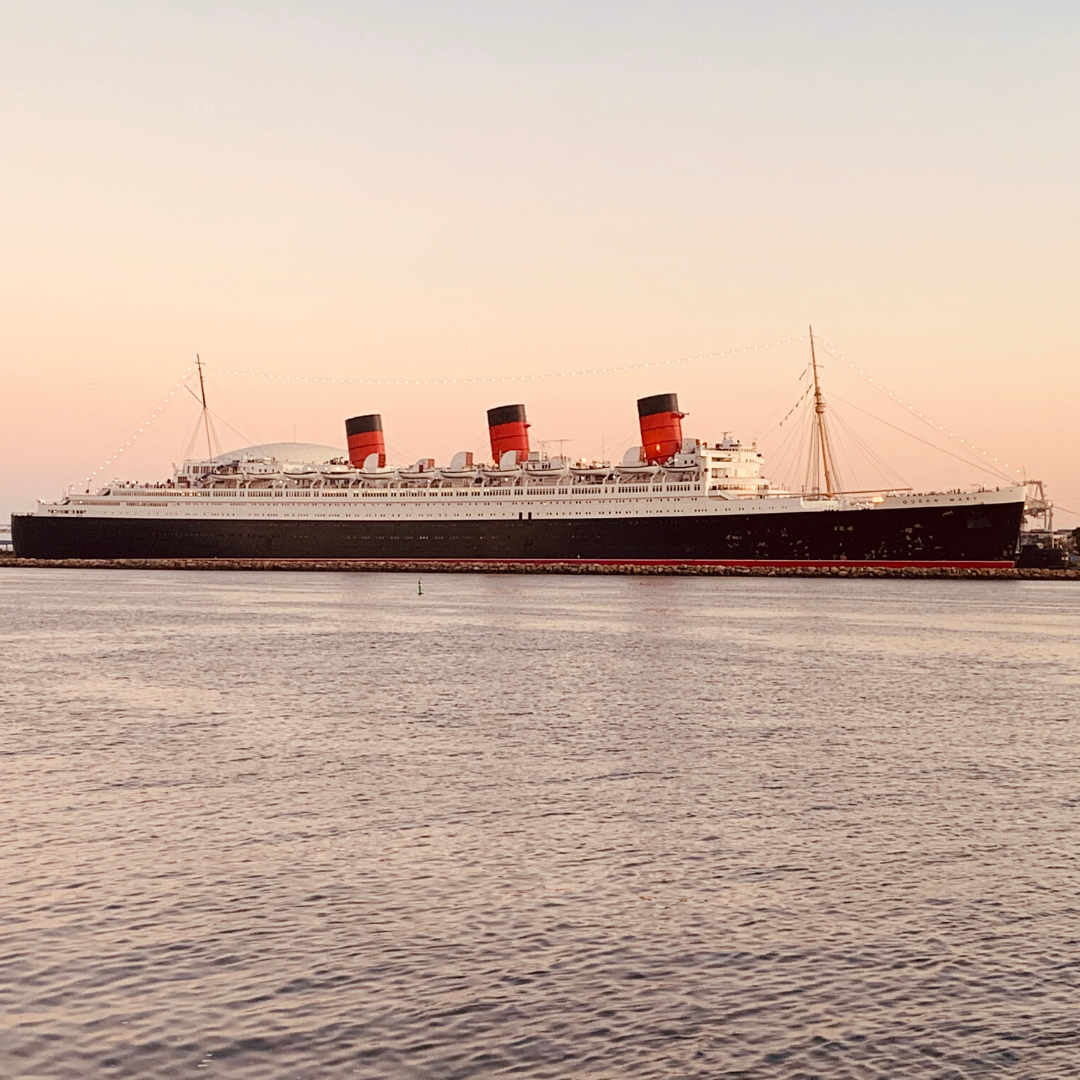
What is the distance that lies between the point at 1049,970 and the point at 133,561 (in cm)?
10384

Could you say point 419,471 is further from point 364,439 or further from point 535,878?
point 535,878

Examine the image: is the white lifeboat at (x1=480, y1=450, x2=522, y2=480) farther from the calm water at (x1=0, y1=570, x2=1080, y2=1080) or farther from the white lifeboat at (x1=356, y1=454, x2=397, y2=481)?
the calm water at (x1=0, y1=570, x2=1080, y2=1080)

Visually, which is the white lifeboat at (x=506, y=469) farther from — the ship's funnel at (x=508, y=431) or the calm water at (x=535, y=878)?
the calm water at (x=535, y=878)

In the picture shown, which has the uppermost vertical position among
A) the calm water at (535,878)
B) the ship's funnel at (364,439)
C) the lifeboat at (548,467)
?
the ship's funnel at (364,439)

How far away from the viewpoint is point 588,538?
303 feet

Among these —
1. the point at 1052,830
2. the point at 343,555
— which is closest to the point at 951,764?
the point at 1052,830

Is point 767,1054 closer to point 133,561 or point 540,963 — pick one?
point 540,963

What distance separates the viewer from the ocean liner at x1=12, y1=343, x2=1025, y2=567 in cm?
8412

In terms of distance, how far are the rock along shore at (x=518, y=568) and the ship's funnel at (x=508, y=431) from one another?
9049 millimetres

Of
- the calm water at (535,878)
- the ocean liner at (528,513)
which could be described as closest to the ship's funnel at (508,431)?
the ocean liner at (528,513)

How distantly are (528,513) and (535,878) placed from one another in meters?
83.7

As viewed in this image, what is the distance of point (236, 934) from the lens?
9289 mm

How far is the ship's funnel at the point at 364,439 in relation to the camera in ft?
340

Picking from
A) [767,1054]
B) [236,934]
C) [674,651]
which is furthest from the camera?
[674,651]
